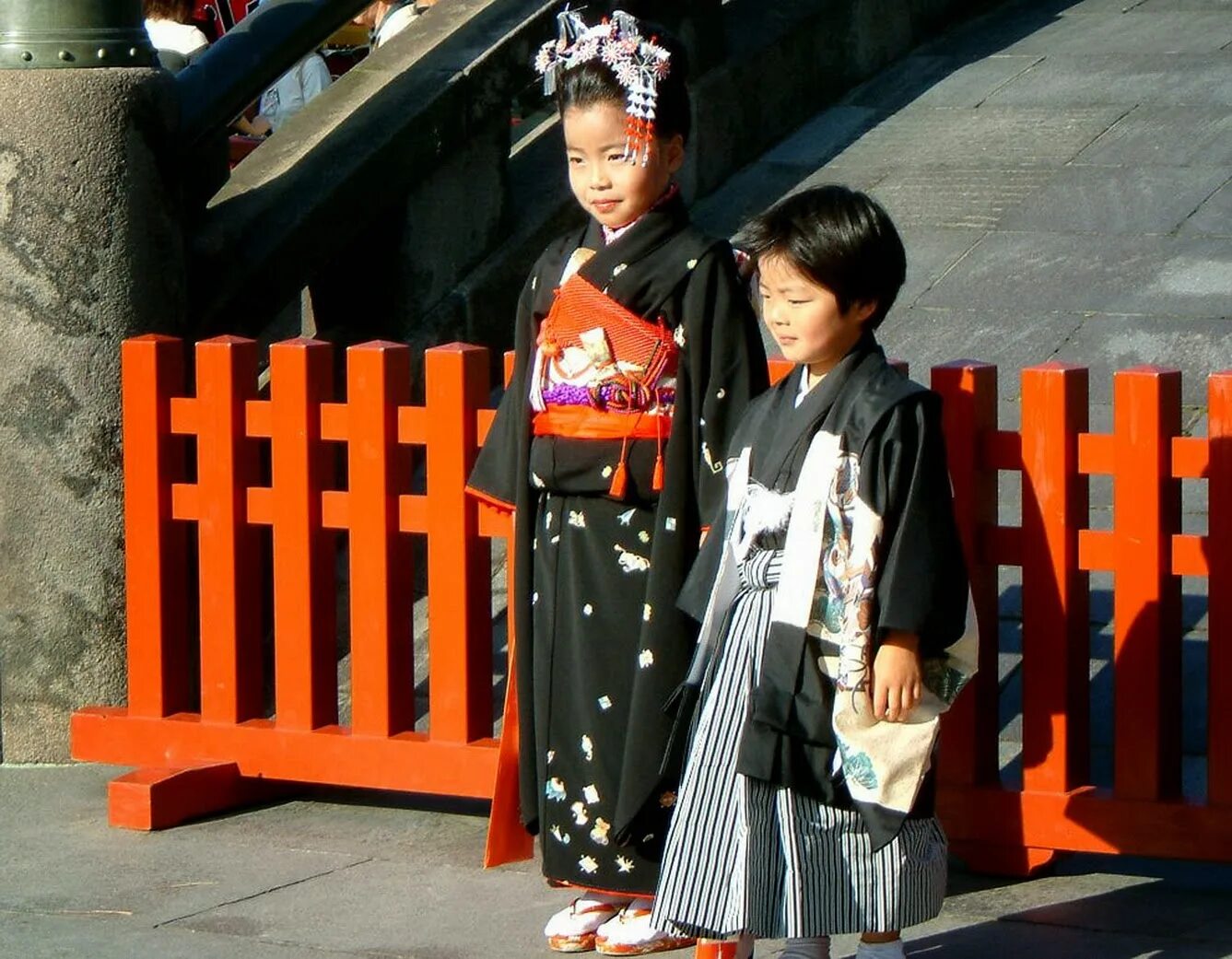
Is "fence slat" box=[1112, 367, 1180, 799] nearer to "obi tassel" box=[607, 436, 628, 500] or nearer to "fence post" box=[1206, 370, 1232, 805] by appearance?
"fence post" box=[1206, 370, 1232, 805]

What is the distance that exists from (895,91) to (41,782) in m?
4.55

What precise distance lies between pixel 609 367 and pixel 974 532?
88 cm

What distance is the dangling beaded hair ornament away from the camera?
3.96 metres

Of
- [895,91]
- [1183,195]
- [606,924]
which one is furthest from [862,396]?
[895,91]

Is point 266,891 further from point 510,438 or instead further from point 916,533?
point 916,533

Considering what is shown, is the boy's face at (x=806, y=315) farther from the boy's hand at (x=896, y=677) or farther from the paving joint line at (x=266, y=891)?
the paving joint line at (x=266, y=891)

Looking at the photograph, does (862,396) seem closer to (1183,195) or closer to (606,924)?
(606,924)

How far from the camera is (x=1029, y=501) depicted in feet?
14.3

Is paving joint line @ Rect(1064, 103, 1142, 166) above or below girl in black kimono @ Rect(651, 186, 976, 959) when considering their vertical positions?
above

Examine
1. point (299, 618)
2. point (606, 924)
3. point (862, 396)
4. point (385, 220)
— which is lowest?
point (606, 924)

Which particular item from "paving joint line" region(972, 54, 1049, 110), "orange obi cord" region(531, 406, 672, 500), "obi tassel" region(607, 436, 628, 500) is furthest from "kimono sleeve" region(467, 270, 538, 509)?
"paving joint line" region(972, 54, 1049, 110)

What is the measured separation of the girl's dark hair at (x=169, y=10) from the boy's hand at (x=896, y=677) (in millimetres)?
5236

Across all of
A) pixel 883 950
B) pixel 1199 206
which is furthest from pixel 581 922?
pixel 1199 206

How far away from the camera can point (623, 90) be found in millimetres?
3975
